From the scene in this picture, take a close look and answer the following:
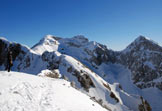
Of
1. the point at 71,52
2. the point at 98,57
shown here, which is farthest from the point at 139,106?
the point at 71,52

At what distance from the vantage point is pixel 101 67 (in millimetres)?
130750

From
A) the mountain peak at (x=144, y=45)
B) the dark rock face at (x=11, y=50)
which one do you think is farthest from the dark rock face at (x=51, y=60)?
the mountain peak at (x=144, y=45)

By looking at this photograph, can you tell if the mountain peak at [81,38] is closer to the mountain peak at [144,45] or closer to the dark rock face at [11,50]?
the mountain peak at [144,45]

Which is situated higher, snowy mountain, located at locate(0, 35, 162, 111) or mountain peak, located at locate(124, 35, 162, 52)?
mountain peak, located at locate(124, 35, 162, 52)

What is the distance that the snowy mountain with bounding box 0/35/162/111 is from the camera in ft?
178

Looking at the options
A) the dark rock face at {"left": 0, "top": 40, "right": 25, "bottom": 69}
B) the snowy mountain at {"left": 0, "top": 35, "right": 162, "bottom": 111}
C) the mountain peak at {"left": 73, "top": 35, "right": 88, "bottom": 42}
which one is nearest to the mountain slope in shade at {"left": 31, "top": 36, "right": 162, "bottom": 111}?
the snowy mountain at {"left": 0, "top": 35, "right": 162, "bottom": 111}

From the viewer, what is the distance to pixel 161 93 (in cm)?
8544

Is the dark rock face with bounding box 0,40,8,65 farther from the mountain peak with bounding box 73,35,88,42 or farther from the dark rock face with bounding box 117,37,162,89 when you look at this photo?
the dark rock face with bounding box 117,37,162,89

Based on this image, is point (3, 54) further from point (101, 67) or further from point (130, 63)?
point (130, 63)

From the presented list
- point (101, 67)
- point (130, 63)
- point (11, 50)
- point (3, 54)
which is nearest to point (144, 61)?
point (130, 63)

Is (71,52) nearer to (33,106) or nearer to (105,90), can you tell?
(105,90)

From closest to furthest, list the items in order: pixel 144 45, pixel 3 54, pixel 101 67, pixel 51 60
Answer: pixel 51 60, pixel 3 54, pixel 101 67, pixel 144 45

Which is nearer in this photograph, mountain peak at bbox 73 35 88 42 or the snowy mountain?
the snowy mountain

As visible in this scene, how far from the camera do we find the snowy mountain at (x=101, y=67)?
2136 inches
